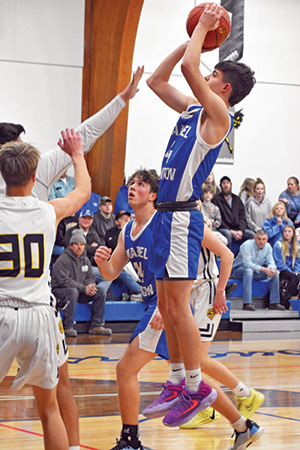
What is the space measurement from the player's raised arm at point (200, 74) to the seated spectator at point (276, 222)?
30.3ft

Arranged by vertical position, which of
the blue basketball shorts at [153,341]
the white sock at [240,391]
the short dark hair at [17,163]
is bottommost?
the white sock at [240,391]

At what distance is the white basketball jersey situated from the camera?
3.22 metres

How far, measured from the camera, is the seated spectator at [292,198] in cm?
1403

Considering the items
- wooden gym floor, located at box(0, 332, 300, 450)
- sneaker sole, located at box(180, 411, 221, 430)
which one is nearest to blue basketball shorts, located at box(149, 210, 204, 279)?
wooden gym floor, located at box(0, 332, 300, 450)

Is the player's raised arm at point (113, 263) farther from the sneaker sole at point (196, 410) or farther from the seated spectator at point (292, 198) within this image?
the seated spectator at point (292, 198)

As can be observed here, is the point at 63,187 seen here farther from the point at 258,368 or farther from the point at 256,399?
the point at 256,399

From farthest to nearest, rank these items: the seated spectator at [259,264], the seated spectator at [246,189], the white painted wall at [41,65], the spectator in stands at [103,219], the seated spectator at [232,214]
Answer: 1. the seated spectator at [246,189]
2. the white painted wall at [41,65]
3. the seated spectator at [232,214]
4. the seated spectator at [259,264]
5. the spectator in stands at [103,219]

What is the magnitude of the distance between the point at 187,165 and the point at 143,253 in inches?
35.7

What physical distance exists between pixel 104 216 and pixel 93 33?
12.1 feet

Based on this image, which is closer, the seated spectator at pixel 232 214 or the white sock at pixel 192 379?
the white sock at pixel 192 379

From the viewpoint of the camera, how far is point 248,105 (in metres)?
15.5

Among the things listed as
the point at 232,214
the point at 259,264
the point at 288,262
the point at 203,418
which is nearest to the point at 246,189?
the point at 232,214

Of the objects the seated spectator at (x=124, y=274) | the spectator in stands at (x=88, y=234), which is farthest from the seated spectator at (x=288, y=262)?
the spectator in stands at (x=88, y=234)

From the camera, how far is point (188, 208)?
3.97 meters
